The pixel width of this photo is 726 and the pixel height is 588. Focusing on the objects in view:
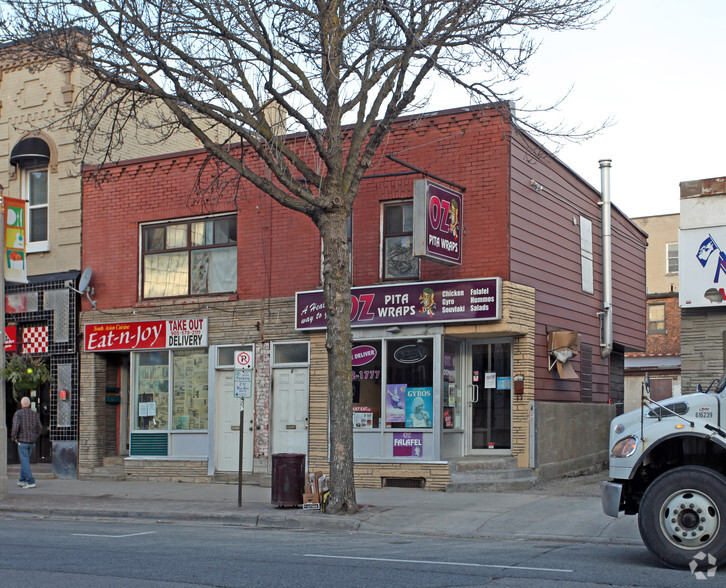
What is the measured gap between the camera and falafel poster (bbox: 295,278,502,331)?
17.2 m

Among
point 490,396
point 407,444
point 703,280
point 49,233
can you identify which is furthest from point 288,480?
point 49,233

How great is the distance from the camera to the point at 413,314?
1781 cm

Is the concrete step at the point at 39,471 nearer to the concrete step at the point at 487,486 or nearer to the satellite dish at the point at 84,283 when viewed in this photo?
the satellite dish at the point at 84,283

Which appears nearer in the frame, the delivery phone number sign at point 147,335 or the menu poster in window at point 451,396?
the menu poster in window at point 451,396

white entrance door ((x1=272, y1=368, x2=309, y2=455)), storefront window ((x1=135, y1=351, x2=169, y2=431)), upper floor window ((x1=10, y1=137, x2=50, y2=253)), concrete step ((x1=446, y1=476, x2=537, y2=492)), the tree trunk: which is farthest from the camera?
upper floor window ((x1=10, y1=137, x2=50, y2=253))

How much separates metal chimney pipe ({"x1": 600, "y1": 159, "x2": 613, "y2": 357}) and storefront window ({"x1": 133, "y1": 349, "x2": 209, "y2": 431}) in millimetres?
9483

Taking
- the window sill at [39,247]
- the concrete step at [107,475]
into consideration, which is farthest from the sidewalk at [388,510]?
the window sill at [39,247]

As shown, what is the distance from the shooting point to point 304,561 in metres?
9.64

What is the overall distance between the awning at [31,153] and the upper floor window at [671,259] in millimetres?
33077

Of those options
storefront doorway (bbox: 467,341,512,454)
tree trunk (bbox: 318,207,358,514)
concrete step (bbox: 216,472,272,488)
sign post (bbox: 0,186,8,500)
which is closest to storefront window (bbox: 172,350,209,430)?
concrete step (bbox: 216,472,272,488)

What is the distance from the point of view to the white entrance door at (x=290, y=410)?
19.2 m

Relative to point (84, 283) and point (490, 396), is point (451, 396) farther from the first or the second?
point (84, 283)

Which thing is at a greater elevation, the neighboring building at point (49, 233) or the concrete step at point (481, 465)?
the neighboring building at point (49, 233)

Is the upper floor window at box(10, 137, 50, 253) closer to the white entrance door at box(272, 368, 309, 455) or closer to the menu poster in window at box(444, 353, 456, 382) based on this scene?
the white entrance door at box(272, 368, 309, 455)
